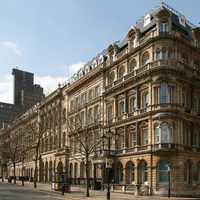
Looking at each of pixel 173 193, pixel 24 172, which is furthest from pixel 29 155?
pixel 173 193

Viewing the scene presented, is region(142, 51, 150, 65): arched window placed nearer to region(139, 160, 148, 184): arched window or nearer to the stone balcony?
the stone balcony

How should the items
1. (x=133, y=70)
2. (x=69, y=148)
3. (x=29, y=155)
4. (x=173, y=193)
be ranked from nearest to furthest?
(x=173, y=193) → (x=133, y=70) → (x=69, y=148) → (x=29, y=155)

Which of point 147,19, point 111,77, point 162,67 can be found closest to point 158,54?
point 162,67

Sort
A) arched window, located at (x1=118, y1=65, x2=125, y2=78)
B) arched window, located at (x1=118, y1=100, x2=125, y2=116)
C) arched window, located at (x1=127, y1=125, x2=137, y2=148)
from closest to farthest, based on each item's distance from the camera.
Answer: arched window, located at (x1=127, y1=125, x2=137, y2=148) < arched window, located at (x1=118, y1=100, x2=125, y2=116) < arched window, located at (x1=118, y1=65, x2=125, y2=78)

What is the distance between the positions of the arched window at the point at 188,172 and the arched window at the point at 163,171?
2.81 m

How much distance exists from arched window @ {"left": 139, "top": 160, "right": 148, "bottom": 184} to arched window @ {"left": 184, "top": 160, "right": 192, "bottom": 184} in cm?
487

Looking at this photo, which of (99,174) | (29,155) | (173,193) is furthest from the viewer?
(29,155)

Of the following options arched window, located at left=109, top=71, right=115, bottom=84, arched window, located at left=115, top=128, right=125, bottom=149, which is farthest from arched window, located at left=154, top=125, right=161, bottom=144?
arched window, located at left=109, top=71, right=115, bottom=84

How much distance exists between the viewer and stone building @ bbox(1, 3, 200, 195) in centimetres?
5428

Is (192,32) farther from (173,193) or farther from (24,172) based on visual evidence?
(24,172)

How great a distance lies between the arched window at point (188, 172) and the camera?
182ft

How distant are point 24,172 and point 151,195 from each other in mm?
75554

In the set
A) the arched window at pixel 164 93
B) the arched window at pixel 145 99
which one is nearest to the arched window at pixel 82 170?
the arched window at pixel 145 99

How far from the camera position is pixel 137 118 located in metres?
59.0
